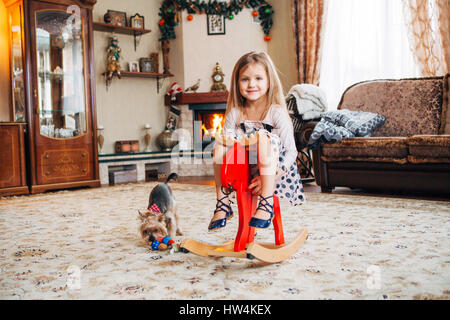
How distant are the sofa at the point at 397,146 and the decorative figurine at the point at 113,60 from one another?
9.26ft

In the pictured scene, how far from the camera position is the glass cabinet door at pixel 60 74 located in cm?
415

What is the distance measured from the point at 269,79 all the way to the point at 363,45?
11.5ft

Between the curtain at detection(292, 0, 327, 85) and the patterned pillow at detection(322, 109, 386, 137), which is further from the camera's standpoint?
the curtain at detection(292, 0, 327, 85)

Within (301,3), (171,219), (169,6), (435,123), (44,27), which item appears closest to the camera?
(171,219)

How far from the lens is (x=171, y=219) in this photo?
1.94 metres

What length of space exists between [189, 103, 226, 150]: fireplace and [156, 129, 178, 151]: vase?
31cm

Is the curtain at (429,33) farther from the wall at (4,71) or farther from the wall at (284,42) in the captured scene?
the wall at (4,71)

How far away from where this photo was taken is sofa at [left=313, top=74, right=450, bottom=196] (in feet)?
9.79

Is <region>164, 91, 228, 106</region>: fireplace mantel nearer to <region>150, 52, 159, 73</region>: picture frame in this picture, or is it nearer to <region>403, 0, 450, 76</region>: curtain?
<region>150, 52, 159, 73</region>: picture frame

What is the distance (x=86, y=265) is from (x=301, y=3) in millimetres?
4571

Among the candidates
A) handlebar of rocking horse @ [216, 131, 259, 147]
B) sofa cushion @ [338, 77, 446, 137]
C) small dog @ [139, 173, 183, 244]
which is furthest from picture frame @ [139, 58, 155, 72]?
handlebar of rocking horse @ [216, 131, 259, 147]
